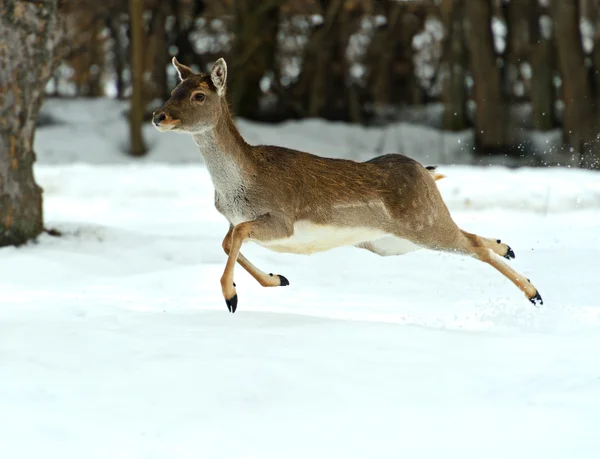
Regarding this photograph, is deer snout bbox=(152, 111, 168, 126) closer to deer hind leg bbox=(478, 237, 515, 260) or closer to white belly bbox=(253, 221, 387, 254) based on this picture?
white belly bbox=(253, 221, 387, 254)

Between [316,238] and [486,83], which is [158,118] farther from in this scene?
[486,83]

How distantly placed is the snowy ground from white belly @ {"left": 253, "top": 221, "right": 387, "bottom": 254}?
366mm

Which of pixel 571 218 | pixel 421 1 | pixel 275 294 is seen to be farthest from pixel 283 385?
pixel 421 1

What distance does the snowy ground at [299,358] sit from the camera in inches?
147

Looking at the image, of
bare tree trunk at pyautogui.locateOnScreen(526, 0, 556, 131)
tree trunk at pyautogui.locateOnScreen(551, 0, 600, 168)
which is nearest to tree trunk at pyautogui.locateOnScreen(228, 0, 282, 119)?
bare tree trunk at pyautogui.locateOnScreen(526, 0, 556, 131)

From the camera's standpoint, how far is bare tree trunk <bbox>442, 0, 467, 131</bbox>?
1909 cm

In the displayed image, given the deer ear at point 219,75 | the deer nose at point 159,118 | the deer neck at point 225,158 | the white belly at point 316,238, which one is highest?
the deer ear at point 219,75

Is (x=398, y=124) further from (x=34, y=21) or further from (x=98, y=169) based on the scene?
(x=34, y=21)

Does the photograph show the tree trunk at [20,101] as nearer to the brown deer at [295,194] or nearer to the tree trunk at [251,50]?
the brown deer at [295,194]

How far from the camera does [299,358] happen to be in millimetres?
4535

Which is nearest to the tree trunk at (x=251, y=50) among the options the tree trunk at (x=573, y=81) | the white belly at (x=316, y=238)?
the tree trunk at (x=573, y=81)

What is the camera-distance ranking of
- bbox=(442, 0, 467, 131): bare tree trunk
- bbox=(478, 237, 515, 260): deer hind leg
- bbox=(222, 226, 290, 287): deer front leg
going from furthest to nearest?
bbox=(442, 0, 467, 131): bare tree trunk
bbox=(478, 237, 515, 260): deer hind leg
bbox=(222, 226, 290, 287): deer front leg

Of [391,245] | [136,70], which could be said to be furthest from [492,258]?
[136,70]

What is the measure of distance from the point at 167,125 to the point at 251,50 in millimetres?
13575
